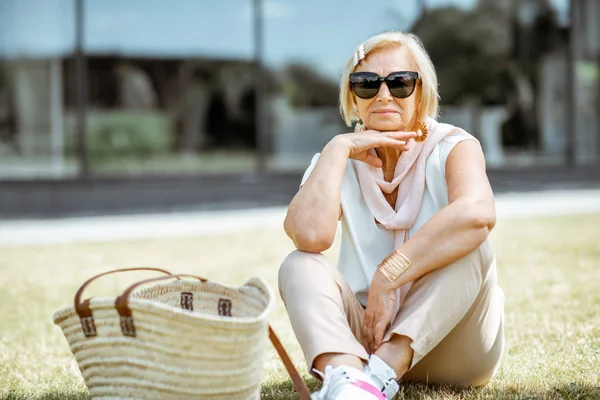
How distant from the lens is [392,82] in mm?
2910

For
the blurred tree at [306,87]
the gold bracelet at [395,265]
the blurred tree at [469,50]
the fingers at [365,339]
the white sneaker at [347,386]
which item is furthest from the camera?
the blurred tree at [469,50]

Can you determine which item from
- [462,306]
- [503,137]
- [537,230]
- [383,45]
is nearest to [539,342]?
[462,306]

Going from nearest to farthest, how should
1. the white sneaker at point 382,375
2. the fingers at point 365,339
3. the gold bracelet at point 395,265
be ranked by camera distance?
the white sneaker at point 382,375, the gold bracelet at point 395,265, the fingers at point 365,339

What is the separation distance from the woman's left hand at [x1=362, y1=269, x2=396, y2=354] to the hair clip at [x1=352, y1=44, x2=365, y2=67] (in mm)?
751

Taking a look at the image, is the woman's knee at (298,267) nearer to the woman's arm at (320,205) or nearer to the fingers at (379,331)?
the woman's arm at (320,205)

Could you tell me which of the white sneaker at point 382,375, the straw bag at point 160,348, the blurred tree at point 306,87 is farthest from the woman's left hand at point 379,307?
the blurred tree at point 306,87

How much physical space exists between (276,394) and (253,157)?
9.03m

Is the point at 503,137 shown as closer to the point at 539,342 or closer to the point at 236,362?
the point at 539,342

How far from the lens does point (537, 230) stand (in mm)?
8312

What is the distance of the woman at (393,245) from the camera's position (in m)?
2.59

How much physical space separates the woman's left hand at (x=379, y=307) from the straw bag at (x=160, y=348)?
41 cm

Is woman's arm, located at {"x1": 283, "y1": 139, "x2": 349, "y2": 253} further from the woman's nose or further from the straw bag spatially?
the straw bag

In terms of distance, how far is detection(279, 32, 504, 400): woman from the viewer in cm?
259

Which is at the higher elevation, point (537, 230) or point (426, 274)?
point (426, 274)
